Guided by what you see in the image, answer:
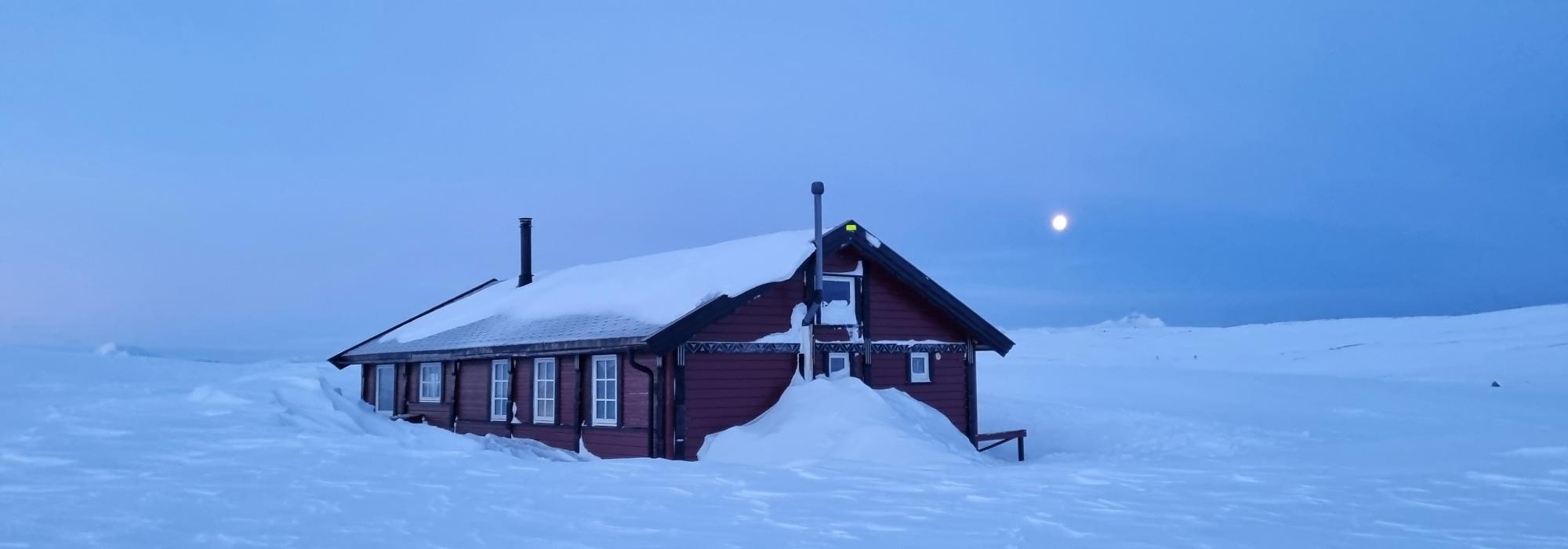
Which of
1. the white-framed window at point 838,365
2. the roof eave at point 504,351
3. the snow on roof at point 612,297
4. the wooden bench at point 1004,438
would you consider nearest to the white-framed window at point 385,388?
the roof eave at point 504,351

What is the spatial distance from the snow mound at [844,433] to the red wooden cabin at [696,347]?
2.65 feet

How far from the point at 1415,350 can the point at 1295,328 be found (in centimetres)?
2136

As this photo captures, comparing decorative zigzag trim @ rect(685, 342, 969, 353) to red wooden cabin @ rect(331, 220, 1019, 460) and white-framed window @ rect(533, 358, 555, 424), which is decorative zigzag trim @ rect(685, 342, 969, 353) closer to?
red wooden cabin @ rect(331, 220, 1019, 460)

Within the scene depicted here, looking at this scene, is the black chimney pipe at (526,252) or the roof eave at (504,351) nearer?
the roof eave at (504,351)

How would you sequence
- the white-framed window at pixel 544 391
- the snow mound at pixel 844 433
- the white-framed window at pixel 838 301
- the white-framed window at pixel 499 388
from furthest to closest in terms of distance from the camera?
the white-framed window at pixel 499 388
the white-framed window at pixel 544 391
the white-framed window at pixel 838 301
the snow mound at pixel 844 433

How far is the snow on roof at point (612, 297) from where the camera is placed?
58.7 ft

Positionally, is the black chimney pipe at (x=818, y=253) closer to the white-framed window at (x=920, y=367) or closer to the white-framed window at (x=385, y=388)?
the white-framed window at (x=920, y=367)

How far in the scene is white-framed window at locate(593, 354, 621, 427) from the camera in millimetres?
Result: 18172

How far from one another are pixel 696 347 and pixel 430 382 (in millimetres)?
9518

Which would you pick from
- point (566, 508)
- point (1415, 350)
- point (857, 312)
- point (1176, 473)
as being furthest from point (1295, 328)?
point (566, 508)

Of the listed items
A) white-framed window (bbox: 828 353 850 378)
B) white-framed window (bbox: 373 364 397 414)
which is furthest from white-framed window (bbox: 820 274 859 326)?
white-framed window (bbox: 373 364 397 414)

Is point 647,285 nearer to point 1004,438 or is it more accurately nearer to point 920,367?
point 920,367

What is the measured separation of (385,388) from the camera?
26625mm

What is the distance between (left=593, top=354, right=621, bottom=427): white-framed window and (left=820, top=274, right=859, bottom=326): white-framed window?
3.65 metres
